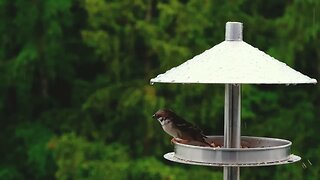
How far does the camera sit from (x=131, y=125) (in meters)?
7.84

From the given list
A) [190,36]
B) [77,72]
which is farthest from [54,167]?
[190,36]

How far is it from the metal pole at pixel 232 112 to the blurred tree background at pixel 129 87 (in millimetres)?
5081

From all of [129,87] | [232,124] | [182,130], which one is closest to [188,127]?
[182,130]

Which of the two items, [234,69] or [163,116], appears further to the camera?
[163,116]

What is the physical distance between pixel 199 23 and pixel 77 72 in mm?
1805

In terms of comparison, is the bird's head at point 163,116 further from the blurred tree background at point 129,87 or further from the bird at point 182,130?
the blurred tree background at point 129,87

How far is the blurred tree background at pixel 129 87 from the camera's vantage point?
741 centimetres

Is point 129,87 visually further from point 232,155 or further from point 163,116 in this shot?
point 232,155

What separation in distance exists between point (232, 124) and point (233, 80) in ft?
0.86

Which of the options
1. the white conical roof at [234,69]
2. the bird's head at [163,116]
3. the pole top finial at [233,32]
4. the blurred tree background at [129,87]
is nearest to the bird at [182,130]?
the bird's head at [163,116]

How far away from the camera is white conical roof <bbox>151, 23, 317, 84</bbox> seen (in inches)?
74.7

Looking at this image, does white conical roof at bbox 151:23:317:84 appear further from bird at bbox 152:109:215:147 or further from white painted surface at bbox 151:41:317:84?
bird at bbox 152:109:215:147

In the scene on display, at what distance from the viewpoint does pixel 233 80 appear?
1881mm

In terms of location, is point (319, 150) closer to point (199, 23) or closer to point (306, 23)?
point (306, 23)
